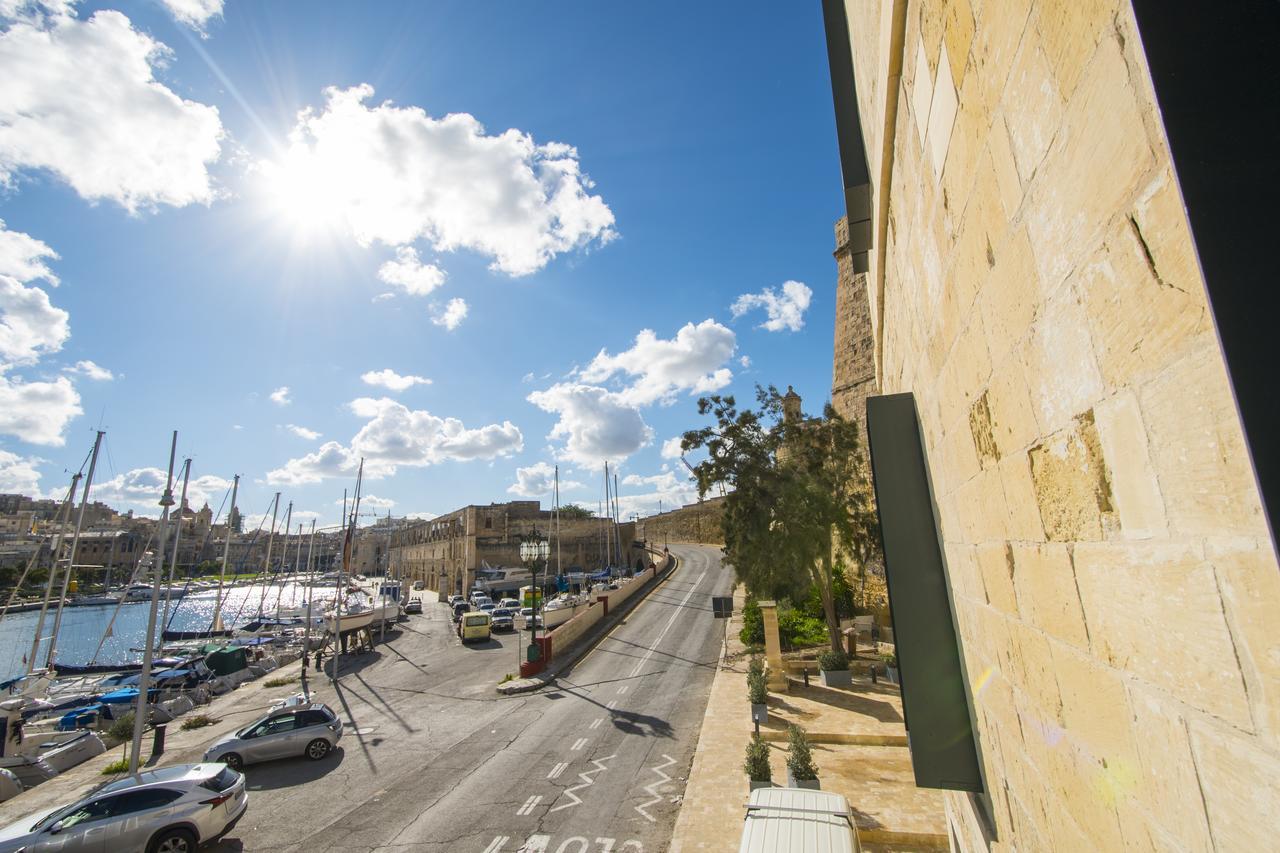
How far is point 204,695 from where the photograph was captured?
25.9 meters

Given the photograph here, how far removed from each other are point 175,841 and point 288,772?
14.8ft

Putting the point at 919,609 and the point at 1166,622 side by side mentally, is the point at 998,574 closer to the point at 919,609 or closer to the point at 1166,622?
the point at 1166,622

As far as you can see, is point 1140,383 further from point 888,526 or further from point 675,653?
point 675,653

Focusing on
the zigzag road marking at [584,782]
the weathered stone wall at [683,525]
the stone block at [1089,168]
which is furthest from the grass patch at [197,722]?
the weathered stone wall at [683,525]

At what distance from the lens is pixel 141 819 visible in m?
10.2

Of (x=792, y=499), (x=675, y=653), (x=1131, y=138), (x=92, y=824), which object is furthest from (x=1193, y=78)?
(x=675, y=653)

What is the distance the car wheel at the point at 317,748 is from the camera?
50.2 feet

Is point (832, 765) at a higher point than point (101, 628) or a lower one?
higher

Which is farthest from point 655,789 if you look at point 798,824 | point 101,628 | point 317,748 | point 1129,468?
point 101,628

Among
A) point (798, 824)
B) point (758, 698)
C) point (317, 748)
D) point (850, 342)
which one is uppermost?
point (850, 342)

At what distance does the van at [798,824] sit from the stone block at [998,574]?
5.42m

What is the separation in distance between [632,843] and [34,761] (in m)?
20.4

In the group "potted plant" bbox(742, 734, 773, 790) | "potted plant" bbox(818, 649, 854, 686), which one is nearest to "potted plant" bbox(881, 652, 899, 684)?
"potted plant" bbox(818, 649, 854, 686)

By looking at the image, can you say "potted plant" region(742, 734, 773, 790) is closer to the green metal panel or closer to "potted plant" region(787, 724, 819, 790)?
"potted plant" region(787, 724, 819, 790)
